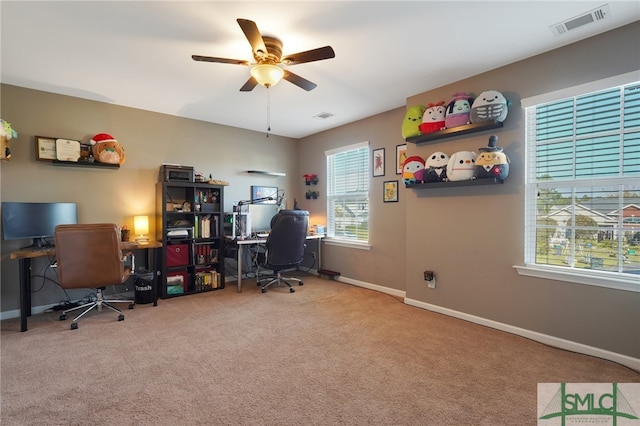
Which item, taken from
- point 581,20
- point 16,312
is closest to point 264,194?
point 16,312

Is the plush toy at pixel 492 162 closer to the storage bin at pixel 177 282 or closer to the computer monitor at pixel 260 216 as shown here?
the computer monitor at pixel 260 216

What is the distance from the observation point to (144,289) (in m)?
3.67

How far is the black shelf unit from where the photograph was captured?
3.93 m

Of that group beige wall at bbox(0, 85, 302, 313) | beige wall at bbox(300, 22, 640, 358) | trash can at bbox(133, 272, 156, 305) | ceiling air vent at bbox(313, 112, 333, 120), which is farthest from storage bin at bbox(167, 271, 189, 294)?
ceiling air vent at bbox(313, 112, 333, 120)

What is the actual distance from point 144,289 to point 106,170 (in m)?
1.61

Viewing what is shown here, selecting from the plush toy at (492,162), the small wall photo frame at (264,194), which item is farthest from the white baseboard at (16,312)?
the plush toy at (492,162)

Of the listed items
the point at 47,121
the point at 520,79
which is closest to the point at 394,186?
the point at 520,79

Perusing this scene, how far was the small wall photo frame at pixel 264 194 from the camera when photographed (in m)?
5.14

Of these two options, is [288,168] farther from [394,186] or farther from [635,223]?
[635,223]

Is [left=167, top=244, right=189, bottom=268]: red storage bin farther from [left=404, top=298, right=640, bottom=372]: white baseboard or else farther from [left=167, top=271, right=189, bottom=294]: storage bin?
[left=404, top=298, right=640, bottom=372]: white baseboard

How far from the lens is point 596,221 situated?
2.40 metres

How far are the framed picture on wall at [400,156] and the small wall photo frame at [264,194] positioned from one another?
222 cm

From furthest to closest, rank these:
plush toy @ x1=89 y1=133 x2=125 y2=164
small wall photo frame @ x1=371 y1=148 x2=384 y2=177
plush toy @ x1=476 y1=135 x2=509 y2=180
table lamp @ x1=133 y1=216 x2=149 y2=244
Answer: small wall photo frame @ x1=371 y1=148 x2=384 y2=177 < table lamp @ x1=133 y1=216 x2=149 y2=244 < plush toy @ x1=89 y1=133 x2=125 y2=164 < plush toy @ x1=476 y1=135 x2=509 y2=180

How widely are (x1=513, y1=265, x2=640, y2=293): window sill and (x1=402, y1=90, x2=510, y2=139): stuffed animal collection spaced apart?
140cm
